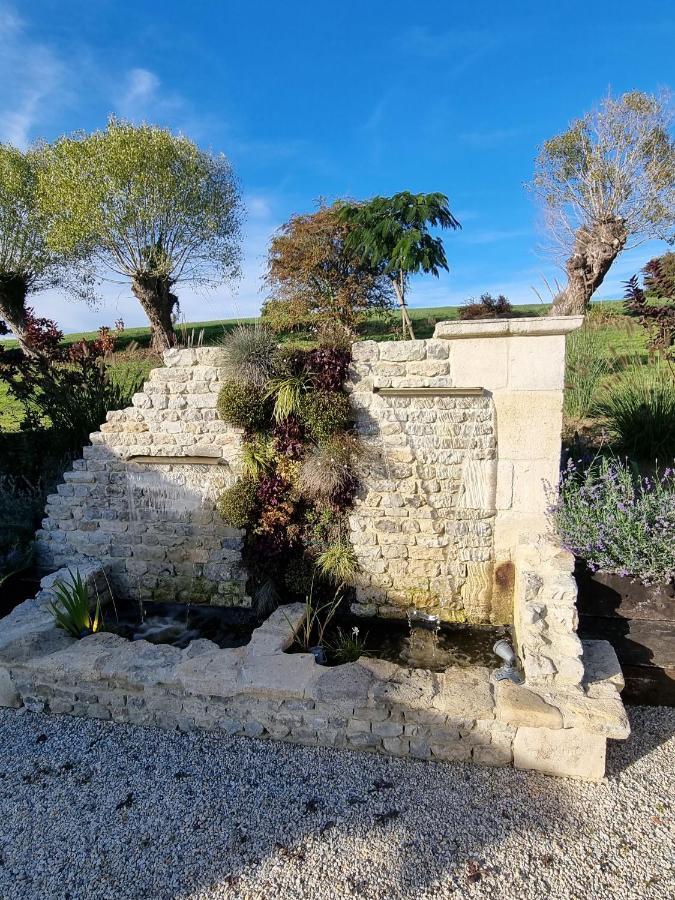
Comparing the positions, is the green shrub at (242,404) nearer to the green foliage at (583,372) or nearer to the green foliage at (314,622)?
the green foliage at (314,622)

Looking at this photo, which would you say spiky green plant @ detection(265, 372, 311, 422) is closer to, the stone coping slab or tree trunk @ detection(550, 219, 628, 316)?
the stone coping slab

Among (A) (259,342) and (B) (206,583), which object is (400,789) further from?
(A) (259,342)

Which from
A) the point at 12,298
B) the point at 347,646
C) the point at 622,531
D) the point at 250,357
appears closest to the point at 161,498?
the point at 250,357

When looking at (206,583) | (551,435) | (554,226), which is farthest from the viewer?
(554,226)

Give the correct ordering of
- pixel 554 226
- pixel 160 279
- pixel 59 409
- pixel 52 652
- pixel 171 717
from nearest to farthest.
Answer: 1. pixel 171 717
2. pixel 52 652
3. pixel 59 409
4. pixel 554 226
5. pixel 160 279

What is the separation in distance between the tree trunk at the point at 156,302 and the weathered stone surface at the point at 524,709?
16184mm

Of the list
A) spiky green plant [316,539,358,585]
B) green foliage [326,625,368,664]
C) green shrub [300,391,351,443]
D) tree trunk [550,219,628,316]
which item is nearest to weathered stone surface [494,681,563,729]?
green foliage [326,625,368,664]

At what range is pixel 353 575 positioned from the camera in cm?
480

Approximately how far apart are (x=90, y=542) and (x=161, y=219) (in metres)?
14.7

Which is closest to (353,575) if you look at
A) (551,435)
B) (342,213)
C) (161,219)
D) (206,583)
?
(206,583)

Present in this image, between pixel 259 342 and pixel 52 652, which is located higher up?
pixel 259 342

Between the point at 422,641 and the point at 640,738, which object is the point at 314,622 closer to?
the point at 422,641

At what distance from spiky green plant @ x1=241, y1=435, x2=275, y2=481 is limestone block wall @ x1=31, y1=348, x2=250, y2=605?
0.53 ft

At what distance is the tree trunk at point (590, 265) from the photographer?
1314 cm
